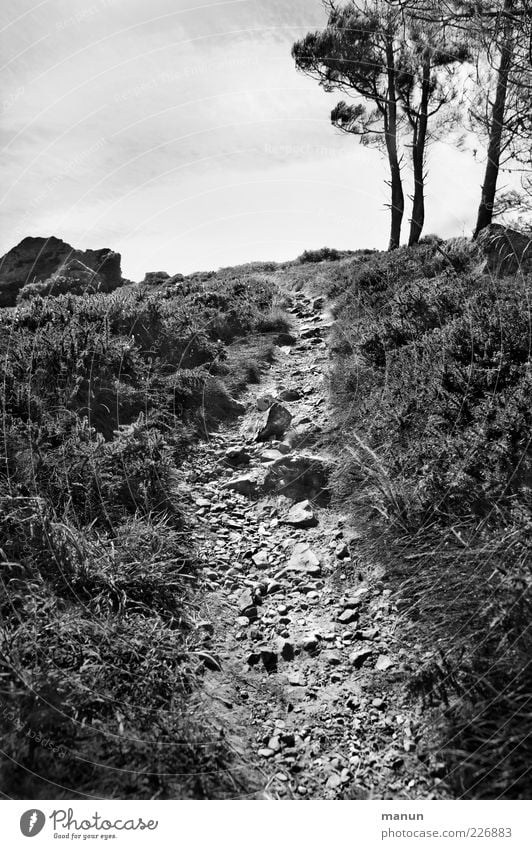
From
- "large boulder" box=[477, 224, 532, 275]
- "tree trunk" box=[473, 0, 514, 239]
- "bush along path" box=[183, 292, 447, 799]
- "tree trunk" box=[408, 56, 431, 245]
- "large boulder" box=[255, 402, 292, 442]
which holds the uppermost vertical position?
"tree trunk" box=[408, 56, 431, 245]

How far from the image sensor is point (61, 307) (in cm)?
1033

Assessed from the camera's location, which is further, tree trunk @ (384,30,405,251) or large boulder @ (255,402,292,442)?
tree trunk @ (384,30,405,251)

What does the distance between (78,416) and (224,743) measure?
482cm

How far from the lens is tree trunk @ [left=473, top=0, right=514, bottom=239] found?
28.7ft

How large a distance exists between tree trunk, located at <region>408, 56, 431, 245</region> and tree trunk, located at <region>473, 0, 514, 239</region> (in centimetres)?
576

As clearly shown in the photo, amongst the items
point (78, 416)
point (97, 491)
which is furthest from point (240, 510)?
point (78, 416)

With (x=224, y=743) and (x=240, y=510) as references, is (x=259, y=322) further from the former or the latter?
(x=224, y=743)

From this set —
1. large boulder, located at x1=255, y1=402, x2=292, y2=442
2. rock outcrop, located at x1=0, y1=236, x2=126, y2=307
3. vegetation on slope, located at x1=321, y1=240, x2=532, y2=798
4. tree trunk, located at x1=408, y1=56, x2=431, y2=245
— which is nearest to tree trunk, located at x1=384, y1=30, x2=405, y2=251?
tree trunk, located at x1=408, y1=56, x2=431, y2=245

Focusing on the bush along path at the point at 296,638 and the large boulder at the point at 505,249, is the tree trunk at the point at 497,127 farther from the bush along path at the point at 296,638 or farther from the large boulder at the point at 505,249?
the bush along path at the point at 296,638

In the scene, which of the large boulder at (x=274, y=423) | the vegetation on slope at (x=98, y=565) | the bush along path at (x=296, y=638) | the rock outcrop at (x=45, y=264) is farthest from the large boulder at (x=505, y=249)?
the rock outcrop at (x=45, y=264)

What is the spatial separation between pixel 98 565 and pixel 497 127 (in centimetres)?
1348

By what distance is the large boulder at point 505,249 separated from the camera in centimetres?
1104

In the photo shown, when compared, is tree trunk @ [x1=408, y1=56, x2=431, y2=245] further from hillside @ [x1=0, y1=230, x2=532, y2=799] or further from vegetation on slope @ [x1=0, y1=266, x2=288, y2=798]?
vegetation on slope @ [x1=0, y1=266, x2=288, y2=798]

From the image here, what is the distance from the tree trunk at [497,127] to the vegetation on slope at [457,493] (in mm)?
3930
